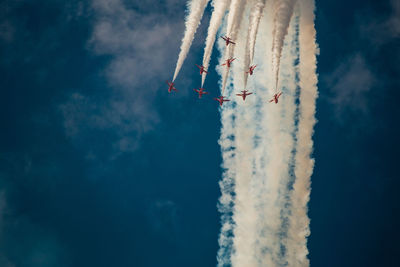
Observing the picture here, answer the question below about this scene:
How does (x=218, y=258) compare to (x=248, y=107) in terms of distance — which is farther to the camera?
(x=218, y=258)

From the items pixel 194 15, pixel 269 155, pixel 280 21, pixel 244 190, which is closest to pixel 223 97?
pixel 269 155

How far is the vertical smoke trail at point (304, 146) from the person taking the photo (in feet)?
87.1

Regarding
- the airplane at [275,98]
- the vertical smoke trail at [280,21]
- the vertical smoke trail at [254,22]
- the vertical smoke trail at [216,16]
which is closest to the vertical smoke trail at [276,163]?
Result: the airplane at [275,98]

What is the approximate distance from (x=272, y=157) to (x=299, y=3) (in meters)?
14.3

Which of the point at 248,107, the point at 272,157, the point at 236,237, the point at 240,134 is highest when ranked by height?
the point at 248,107

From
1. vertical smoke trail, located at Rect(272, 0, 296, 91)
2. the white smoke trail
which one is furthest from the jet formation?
vertical smoke trail, located at Rect(272, 0, 296, 91)

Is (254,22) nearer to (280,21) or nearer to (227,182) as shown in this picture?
(280,21)

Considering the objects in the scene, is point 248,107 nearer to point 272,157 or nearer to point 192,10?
point 272,157

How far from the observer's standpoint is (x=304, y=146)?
94.1 feet

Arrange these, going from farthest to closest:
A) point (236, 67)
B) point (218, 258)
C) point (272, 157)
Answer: point (218, 258), point (272, 157), point (236, 67)

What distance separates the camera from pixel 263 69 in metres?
27.7

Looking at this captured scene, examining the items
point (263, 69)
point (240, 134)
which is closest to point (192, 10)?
point (263, 69)

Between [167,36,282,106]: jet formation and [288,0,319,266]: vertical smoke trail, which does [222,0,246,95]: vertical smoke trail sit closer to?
[167,36,282,106]: jet formation

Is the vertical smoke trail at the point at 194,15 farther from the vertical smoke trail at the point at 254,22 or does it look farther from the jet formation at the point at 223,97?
the vertical smoke trail at the point at 254,22
